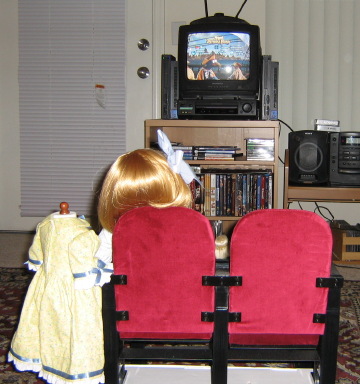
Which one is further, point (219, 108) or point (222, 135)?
point (222, 135)

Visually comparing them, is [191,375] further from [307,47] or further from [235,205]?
[307,47]

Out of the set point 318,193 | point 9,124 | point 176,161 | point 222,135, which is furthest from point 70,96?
point 176,161

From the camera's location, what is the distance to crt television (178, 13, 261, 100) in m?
2.54

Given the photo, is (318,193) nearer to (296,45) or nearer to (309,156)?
(309,156)

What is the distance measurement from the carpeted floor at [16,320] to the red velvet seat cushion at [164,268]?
565 millimetres

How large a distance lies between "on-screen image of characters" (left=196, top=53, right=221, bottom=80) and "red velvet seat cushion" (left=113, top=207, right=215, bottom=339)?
1660 mm

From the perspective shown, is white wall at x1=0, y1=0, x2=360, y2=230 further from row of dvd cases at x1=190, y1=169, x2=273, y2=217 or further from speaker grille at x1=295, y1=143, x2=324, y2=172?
row of dvd cases at x1=190, y1=169, x2=273, y2=217

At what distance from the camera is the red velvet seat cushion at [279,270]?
1.03m

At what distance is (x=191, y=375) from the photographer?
1340mm

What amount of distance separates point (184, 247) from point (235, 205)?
1.60 meters

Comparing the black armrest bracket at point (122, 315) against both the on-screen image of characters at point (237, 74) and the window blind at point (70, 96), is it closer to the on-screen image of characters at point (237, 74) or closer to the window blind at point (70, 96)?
the on-screen image of characters at point (237, 74)

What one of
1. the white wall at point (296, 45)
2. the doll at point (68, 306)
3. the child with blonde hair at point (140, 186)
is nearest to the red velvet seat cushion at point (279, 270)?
the child with blonde hair at point (140, 186)

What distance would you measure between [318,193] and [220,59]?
0.88 meters

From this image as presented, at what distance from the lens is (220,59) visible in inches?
101
